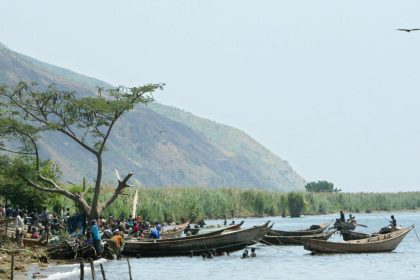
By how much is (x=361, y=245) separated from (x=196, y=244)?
30.1 ft

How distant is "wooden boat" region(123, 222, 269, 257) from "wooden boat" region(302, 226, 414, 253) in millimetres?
2959

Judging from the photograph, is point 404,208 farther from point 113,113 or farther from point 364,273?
point 364,273

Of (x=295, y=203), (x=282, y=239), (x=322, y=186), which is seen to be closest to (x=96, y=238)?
(x=282, y=239)

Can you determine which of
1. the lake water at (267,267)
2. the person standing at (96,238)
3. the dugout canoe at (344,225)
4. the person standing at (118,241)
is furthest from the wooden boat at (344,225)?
the person standing at (96,238)

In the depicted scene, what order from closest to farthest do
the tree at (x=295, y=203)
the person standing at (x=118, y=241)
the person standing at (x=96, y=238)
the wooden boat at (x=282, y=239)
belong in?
the person standing at (x=96, y=238) < the person standing at (x=118, y=241) < the wooden boat at (x=282, y=239) < the tree at (x=295, y=203)

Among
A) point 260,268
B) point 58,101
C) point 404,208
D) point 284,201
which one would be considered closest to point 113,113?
point 58,101

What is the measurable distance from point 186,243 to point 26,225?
9.63 metres

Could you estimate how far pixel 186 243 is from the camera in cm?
5000

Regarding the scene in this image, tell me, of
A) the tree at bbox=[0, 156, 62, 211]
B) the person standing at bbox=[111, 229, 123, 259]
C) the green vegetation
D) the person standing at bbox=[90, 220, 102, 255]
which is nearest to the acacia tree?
the tree at bbox=[0, 156, 62, 211]

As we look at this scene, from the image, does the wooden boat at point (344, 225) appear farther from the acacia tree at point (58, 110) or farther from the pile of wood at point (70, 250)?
the pile of wood at point (70, 250)

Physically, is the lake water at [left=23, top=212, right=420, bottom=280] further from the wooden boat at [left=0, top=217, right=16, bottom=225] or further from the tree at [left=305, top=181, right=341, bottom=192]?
the tree at [left=305, top=181, right=341, bottom=192]

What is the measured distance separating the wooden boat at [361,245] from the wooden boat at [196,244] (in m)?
2.96

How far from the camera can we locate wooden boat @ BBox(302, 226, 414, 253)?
51.4 m

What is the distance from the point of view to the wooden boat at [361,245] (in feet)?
169
